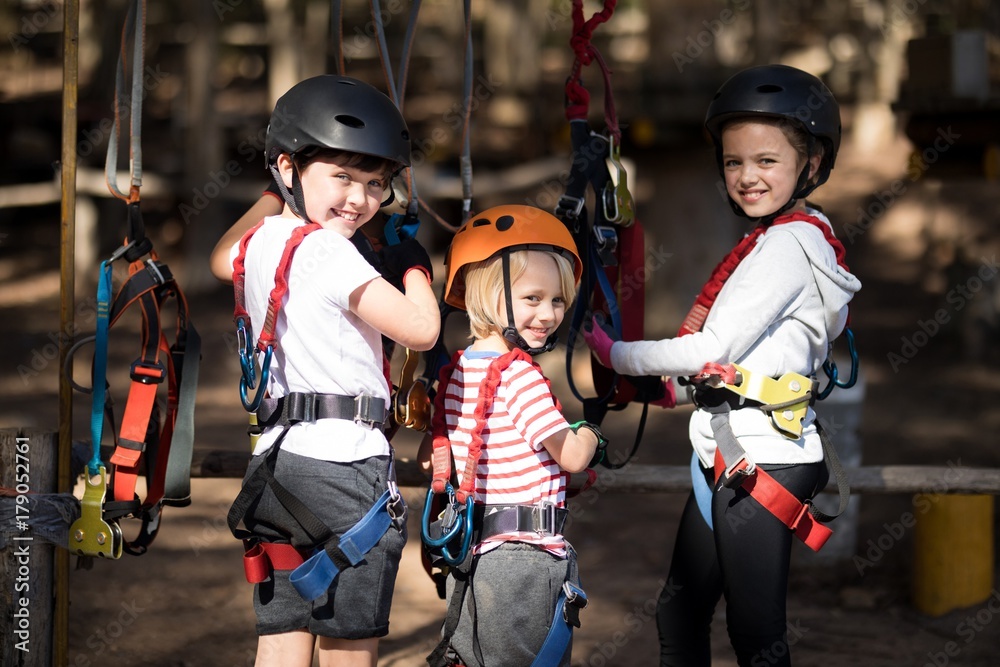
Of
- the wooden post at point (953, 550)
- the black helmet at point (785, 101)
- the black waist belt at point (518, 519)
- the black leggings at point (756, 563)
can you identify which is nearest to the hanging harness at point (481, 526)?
the black waist belt at point (518, 519)

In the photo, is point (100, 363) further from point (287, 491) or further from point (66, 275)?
point (287, 491)

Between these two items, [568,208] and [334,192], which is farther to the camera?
[568,208]

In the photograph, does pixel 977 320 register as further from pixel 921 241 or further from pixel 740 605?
pixel 740 605

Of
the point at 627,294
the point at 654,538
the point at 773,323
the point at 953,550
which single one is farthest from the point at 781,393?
the point at 654,538

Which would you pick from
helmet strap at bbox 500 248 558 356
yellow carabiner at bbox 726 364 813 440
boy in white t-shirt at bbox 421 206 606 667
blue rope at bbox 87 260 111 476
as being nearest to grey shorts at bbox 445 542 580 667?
boy in white t-shirt at bbox 421 206 606 667

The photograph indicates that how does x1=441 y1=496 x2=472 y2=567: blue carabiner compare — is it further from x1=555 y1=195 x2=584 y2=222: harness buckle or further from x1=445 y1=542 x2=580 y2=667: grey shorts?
x1=555 y1=195 x2=584 y2=222: harness buckle

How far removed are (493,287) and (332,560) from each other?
835mm

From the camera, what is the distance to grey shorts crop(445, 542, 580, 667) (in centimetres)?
293

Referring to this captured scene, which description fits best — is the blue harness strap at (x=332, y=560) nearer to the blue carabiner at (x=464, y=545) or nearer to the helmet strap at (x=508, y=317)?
the blue carabiner at (x=464, y=545)

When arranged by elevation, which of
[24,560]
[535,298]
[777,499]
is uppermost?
[535,298]

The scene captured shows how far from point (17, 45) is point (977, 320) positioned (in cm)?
1832

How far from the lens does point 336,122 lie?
116 inches

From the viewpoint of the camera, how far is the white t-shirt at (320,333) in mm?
2881

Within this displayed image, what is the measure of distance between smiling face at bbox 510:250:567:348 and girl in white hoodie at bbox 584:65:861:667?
466 mm
